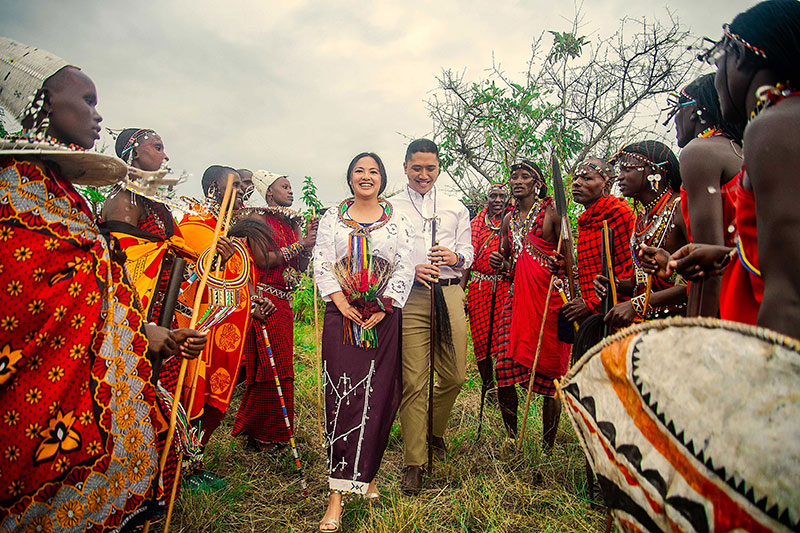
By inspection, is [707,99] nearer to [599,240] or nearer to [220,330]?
[599,240]

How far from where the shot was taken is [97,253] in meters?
1.79

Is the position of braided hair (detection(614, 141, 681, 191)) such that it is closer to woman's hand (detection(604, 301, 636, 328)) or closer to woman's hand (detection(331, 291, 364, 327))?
woman's hand (detection(604, 301, 636, 328))

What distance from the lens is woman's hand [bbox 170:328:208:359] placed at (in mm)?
2049

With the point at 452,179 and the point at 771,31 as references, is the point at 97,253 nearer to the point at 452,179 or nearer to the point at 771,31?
the point at 771,31

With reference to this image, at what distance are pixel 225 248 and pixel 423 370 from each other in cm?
167

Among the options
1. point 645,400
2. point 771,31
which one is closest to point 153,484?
point 645,400

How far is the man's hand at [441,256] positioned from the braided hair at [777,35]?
227cm

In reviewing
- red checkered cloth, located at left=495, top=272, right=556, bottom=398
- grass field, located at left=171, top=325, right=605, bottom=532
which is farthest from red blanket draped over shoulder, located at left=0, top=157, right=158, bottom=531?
red checkered cloth, located at left=495, top=272, right=556, bottom=398

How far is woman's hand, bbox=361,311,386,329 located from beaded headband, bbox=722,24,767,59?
213 centimetres

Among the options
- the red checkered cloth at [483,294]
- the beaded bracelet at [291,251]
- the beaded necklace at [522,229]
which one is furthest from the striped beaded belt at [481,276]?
the beaded bracelet at [291,251]

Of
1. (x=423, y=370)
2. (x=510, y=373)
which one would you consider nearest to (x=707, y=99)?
(x=423, y=370)

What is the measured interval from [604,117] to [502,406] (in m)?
6.44

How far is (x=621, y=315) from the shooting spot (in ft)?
8.25

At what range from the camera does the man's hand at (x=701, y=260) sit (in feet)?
4.81
